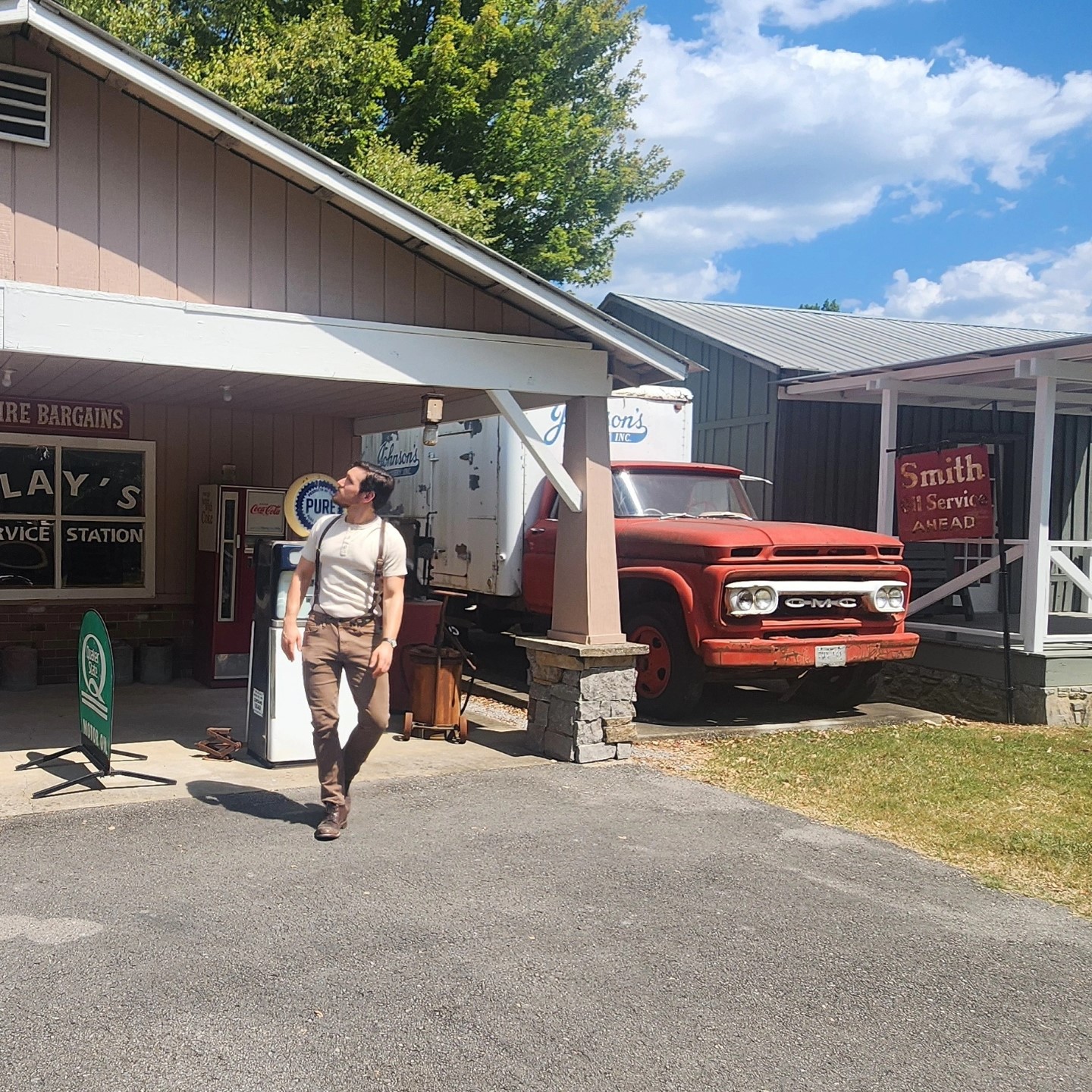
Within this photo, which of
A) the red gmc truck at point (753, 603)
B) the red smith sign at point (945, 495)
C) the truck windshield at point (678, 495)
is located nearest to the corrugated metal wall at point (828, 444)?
the red smith sign at point (945, 495)

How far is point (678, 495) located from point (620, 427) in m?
1.47

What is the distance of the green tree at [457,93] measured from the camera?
17484 mm

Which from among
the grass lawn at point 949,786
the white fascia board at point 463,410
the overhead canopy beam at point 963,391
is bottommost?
the grass lawn at point 949,786

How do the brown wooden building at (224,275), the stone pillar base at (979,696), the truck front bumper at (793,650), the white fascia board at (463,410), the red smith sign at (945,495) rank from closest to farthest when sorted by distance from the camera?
the brown wooden building at (224,275) < the white fascia board at (463,410) < the truck front bumper at (793,650) < the stone pillar base at (979,696) < the red smith sign at (945,495)

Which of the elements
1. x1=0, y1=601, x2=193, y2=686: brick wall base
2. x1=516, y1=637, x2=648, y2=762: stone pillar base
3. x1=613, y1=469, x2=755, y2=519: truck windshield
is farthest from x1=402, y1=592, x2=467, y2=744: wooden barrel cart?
x1=0, y1=601, x2=193, y2=686: brick wall base

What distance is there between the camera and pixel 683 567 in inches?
356

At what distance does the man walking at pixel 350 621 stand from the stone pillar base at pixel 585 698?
2173mm

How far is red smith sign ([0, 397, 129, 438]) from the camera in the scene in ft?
33.5

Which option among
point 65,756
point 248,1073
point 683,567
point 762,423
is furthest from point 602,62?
point 248,1073

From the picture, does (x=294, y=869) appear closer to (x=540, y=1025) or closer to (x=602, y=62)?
(x=540, y=1025)

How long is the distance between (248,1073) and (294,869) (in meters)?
1.94

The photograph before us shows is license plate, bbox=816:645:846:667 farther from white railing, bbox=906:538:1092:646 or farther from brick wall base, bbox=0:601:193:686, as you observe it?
brick wall base, bbox=0:601:193:686

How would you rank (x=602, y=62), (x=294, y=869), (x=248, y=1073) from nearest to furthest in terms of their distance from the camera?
(x=248, y=1073) → (x=294, y=869) → (x=602, y=62)

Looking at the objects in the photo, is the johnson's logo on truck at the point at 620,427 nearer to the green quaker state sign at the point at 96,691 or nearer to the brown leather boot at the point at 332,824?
the green quaker state sign at the point at 96,691
